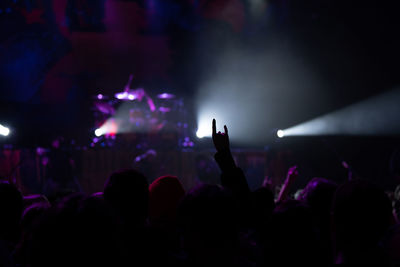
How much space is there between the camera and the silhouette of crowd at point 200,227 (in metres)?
1.01

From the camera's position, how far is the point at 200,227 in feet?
4.84

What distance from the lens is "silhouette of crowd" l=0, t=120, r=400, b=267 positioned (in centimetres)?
101

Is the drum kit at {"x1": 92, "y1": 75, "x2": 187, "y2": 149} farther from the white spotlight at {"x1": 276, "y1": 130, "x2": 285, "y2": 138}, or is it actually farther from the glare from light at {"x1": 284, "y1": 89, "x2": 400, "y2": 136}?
the glare from light at {"x1": 284, "y1": 89, "x2": 400, "y2": 136}

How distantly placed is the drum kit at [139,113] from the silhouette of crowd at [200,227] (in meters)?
7.44

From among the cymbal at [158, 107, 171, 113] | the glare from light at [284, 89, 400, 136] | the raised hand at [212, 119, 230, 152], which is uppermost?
the cymbal at [158, 107, 171, 113]

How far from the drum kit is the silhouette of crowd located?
24.4ft

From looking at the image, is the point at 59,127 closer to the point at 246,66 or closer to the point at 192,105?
the point at 192,105

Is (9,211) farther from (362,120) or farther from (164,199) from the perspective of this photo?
(362,120)

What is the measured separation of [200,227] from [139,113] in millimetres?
8589

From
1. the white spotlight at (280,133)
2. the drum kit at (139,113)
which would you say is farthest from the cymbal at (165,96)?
the white spotlight at (280,133)

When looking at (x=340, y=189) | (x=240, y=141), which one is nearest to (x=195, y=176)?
(x=240, y=141)

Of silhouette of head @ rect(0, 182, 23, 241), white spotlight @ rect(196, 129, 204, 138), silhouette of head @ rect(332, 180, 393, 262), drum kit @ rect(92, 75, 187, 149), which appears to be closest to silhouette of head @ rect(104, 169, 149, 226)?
silhouette of head @ rect(0, 182, 23, 241)

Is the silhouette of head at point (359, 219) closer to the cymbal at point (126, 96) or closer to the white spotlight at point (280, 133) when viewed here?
the white spotlight at point (280, 133)

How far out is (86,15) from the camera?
10672mm
